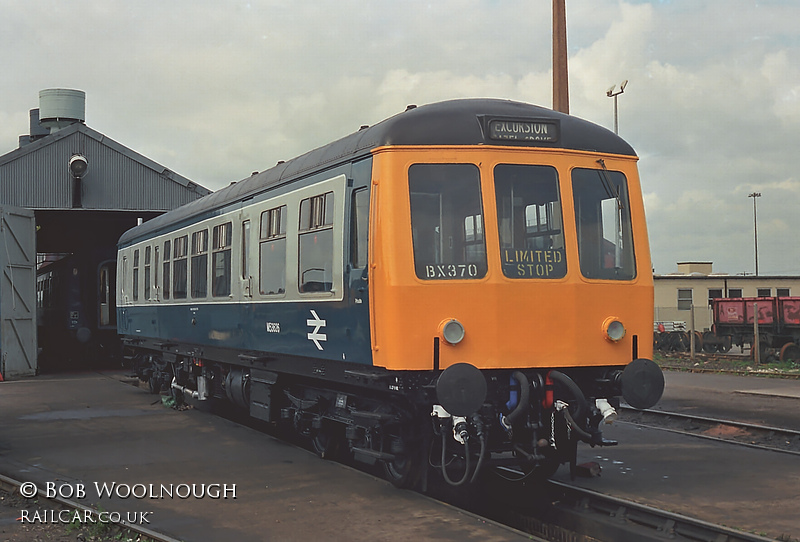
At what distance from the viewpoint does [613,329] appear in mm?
7953

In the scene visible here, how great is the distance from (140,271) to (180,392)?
10.7 ft

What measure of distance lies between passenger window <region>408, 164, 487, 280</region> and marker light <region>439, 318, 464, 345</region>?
16.0 inches

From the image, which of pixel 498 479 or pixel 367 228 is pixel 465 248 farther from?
pixel 498 479

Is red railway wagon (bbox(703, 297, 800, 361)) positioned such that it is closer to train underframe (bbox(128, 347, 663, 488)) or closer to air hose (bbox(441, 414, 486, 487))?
train underframe (bbox(128, 347, 663, 488))

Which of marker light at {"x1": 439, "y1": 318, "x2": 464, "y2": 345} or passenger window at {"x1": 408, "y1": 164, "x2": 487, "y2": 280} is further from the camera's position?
passenger window at {"x1": 408, "y1": 164, "x2": 487, "y2": 280}

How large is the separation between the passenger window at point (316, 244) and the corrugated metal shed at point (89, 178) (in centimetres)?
1709

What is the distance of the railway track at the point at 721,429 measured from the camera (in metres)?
11.5

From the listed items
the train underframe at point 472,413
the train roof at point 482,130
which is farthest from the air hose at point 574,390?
the train roof at point 482,130

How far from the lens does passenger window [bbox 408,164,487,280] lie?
761cm

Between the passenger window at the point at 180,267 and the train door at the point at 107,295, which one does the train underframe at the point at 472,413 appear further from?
the train door at the point at 107,295

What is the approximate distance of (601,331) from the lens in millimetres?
7961

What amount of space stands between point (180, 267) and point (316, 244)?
621 centimetres

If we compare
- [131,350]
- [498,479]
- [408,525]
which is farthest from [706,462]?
[131,350]

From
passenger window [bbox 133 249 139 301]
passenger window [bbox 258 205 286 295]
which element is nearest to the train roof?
passenger window [bbox 258 205 286 295]
